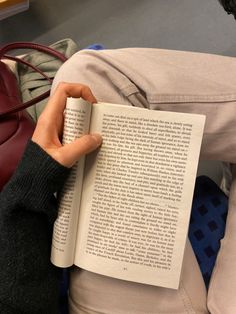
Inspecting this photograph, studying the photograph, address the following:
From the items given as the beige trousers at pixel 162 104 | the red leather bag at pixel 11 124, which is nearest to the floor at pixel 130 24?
the red leather bag at pixel 11 124

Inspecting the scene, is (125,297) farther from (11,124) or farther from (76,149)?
(11,124)

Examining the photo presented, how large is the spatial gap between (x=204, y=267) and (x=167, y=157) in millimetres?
293

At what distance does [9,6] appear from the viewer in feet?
3.67

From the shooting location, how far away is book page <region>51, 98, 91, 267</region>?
21.4 inches

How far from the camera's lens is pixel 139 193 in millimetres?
568

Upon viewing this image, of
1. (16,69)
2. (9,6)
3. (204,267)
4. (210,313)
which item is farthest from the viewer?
(9,6)

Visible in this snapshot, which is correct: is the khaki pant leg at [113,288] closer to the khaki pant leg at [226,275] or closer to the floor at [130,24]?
the khaki pant leg at [226,275]

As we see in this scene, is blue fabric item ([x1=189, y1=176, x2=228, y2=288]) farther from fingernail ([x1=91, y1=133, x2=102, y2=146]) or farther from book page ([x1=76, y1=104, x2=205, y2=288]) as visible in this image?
fingernail ([x1=91, y1=133, x2=102, y2=146])

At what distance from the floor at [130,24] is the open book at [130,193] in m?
0.82

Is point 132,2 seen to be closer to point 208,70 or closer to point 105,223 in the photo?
point 208,70

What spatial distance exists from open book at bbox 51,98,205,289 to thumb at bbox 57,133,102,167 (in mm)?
21

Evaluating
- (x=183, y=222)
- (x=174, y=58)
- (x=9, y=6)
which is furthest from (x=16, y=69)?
(x=183, y=222)

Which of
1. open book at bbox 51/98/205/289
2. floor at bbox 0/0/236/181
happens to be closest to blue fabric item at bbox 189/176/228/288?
open book at bbox 51/98/205/289

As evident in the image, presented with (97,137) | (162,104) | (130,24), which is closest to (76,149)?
(97,137)
